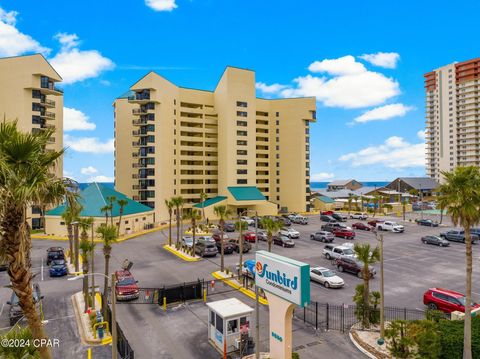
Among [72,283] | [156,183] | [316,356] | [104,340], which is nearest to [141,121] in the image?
[156,183]

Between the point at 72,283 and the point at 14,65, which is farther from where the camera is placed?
the point at 14,65

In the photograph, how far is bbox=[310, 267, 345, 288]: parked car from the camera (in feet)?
101

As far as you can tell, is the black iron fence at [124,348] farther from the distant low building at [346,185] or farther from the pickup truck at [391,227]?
the distant low building at [346,185]

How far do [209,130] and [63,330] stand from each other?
6974cm

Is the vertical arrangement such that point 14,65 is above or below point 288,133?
above

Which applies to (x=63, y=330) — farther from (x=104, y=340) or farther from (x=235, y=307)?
(x=235, y=307)

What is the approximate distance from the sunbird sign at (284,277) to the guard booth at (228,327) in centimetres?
275

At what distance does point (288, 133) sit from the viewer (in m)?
93.4

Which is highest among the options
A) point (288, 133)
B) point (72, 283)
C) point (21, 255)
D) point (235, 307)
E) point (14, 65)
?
point (14, 65)

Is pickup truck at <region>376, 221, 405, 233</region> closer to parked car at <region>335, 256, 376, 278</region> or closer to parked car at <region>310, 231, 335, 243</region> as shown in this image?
parked car at <region>310, 231, 335, 243</region>

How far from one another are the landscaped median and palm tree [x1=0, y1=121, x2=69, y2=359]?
13175 mm

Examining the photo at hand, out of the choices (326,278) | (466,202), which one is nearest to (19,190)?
(466,202)

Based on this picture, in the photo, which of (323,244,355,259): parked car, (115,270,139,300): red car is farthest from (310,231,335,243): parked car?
(115,270,139,300): red car

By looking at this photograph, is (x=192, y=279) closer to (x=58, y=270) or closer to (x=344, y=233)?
(x=58, y=270)
